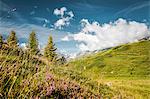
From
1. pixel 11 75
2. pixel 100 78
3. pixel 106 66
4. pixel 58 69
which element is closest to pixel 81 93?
pixel 100 78

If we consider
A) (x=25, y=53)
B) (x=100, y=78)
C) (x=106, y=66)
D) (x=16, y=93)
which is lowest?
(x=16, y=93)

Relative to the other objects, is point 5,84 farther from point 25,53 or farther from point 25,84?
point 25,53

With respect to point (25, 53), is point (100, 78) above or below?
below

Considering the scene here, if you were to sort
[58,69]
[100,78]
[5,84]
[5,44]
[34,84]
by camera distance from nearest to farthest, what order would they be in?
[5,84] < [34,84] < [5,44] < [100,78] < [58,69]

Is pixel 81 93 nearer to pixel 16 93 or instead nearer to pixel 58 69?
pixel 58 69

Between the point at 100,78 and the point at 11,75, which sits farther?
the point at 100,78

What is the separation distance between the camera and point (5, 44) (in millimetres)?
6453

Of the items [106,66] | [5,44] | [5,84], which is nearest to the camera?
[5,84]

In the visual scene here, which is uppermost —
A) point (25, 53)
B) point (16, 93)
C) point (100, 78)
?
point (25, 53)

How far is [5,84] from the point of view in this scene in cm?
510

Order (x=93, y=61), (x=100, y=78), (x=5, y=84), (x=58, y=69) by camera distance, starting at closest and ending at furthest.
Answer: (x=5, y=84)
(x=100, y=78)
(x=58, y=69)
(x=93, y=61)

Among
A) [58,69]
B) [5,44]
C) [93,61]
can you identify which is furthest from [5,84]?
[93,61]

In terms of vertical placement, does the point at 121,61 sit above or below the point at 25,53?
above

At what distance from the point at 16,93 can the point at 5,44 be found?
1.62 meters
